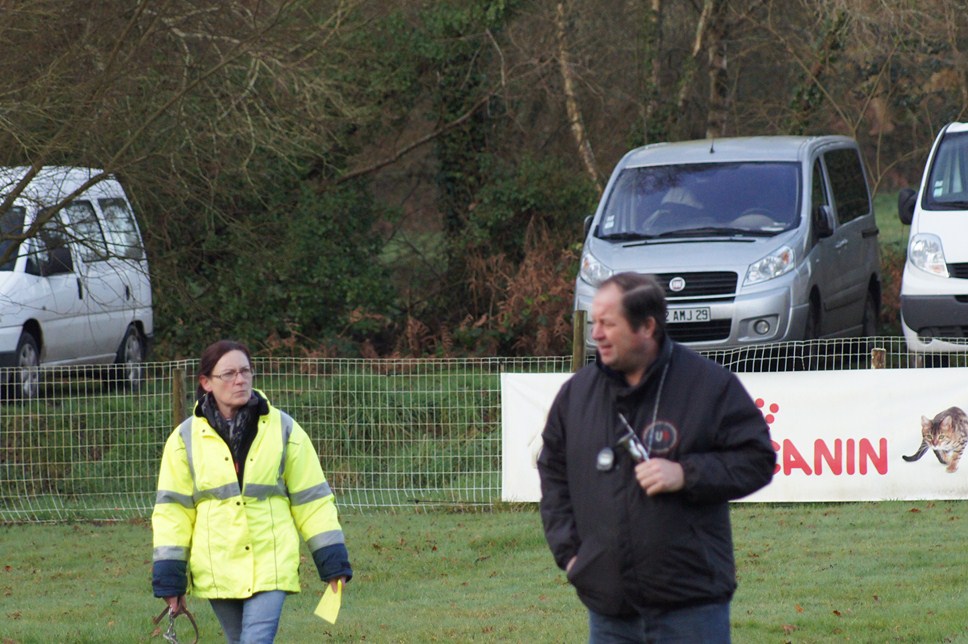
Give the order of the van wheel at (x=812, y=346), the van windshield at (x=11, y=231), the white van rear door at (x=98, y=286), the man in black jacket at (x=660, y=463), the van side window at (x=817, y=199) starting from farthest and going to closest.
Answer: the van side window at (x=817, y=199), the white van rear door at (x=98, y=286), the van windshield at (x=11, y=231), the van wheel at (x=812, y=346), the man in black jacket at (x=660, y=463)

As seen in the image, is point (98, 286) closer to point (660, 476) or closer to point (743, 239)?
point (743, 239)

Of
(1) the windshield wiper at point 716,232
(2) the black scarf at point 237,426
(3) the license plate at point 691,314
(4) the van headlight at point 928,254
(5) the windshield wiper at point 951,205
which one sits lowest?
(3) the license plate at point 691,314

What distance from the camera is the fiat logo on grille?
40.4ft

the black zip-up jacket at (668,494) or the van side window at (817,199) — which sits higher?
the van side window at (817,199)

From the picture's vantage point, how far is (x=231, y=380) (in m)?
5.14

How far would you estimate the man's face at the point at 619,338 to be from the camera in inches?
154

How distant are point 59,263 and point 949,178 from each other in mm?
8642

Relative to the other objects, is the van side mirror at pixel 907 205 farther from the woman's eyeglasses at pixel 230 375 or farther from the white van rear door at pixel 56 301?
the woman's eyeglasses at pixel 230 375

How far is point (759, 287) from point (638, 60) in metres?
9.17

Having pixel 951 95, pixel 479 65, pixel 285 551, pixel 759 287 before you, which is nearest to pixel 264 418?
pixel 285 551

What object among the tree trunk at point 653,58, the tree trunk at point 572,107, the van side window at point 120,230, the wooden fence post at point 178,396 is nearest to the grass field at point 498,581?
the wooden fence post at point 178,396

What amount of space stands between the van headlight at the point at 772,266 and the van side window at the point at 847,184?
170 cm

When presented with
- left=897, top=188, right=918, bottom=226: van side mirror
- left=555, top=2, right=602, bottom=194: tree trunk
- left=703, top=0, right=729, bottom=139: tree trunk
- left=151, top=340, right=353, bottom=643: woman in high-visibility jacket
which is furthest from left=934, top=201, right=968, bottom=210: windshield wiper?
left=151, top=340, right=353, bottom=643: woman in high-visibility jacket

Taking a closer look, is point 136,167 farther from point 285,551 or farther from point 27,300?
point 285,551
